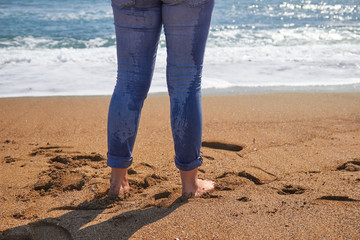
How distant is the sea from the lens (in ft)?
14.9

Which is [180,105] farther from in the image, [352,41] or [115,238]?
[352,41]

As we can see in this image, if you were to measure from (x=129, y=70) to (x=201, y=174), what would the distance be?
2.71 ft

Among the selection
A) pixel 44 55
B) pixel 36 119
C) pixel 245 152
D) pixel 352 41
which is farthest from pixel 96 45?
pixel 245 152

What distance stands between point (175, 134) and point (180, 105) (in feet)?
0.48

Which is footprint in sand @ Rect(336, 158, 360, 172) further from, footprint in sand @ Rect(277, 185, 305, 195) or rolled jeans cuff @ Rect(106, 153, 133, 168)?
rolled jeans cuff @ Rect(106, 153, 133, 168)

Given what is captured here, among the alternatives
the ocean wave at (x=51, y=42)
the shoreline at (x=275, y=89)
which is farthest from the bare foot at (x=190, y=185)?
the ocean wave at (x=51, y=42)

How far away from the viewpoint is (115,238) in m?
1.59

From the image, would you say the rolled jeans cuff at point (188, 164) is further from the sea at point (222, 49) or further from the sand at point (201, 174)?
the sea at point (222, 49)

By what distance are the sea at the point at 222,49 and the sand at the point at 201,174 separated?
80 centimetres

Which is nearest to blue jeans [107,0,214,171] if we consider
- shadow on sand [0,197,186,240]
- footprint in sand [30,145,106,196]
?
shadow on sand [0,197,186,240]

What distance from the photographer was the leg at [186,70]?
1.66 metres

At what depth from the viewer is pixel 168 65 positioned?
1.78 metres

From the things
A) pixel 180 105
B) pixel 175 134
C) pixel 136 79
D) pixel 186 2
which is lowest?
pixel 175 134

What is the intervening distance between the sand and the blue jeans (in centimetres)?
28
